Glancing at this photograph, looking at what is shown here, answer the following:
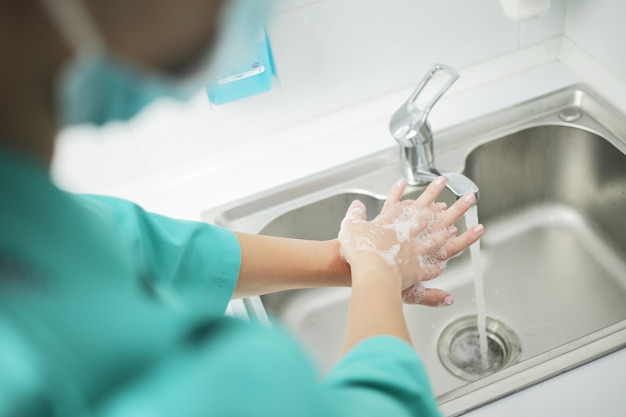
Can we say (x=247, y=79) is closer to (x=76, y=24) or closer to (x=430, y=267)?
(x=430, y=267)

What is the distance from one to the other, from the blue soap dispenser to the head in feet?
2.57

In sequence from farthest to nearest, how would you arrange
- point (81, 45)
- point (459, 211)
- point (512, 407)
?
point (459, 211), point (512, 407), point (81, 45)

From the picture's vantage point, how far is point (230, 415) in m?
0.37

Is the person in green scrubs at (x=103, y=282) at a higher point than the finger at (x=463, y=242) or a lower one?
higher

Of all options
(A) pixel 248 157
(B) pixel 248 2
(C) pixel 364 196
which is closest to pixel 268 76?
(A) pixel 248 157

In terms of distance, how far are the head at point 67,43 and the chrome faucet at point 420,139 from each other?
74cm

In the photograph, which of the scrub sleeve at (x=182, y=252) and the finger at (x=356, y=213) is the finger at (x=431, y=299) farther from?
the scrub sleeve at (x=182, y=252)

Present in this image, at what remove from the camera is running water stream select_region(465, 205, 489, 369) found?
40.5 inches

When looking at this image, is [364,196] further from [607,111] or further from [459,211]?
[607,111]

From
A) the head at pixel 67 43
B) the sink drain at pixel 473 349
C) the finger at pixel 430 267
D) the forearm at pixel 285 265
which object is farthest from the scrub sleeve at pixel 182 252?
the sink drain at pixel 473 349

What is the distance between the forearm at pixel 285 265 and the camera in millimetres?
812

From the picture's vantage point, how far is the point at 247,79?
1085mm

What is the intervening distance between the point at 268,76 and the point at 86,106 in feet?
2.67

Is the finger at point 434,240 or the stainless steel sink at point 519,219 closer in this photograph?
the finger at point 434,240
